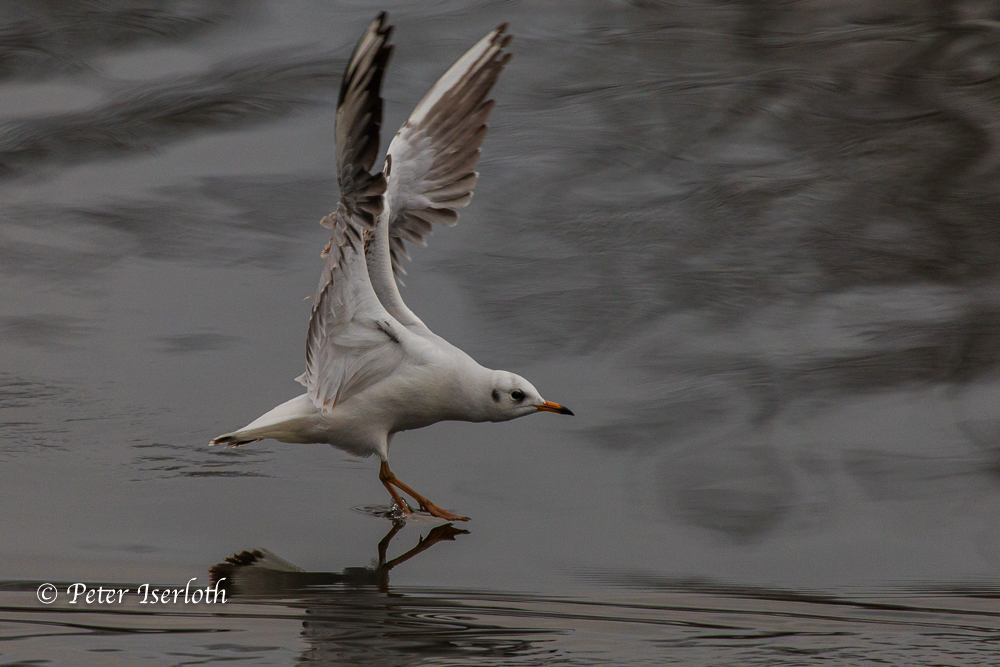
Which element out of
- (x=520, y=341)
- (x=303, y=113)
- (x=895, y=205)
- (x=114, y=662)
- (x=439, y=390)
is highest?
(x=303, y=113)

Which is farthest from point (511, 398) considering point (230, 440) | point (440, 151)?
point (440, 151)

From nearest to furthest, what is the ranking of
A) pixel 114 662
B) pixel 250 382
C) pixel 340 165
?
pixel 114 662, pixel 340 165, pixel 250 382

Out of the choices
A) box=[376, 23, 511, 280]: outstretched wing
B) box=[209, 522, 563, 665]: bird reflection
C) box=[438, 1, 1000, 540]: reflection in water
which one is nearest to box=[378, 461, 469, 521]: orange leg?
box=[209, 522, 563, 665]: bird reflection

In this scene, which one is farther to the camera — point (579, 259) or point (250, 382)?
point (579, 259)

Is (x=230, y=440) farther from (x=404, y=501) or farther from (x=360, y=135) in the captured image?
(x=360, y=135)

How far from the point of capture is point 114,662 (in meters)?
3.25

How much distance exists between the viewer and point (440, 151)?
5.36m

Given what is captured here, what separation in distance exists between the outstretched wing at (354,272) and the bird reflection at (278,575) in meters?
0.71

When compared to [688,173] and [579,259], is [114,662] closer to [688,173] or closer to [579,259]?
[579,259]

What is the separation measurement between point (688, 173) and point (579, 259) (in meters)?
1.23

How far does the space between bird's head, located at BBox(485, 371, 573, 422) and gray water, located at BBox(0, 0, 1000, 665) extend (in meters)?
0.33

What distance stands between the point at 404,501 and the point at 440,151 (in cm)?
166

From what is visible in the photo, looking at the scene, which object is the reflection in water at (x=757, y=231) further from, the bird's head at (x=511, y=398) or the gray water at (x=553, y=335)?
the bird's head at (x=511, y=398)

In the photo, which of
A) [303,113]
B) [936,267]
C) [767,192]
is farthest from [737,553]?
[303,113]
